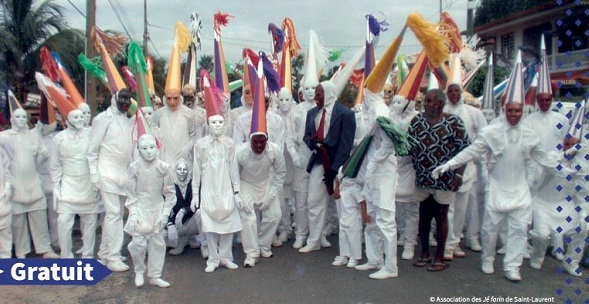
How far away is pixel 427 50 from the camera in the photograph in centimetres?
586

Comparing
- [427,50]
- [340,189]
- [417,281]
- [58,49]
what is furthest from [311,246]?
[58,49]

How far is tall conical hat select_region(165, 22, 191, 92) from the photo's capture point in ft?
25.3

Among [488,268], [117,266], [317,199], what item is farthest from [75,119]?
[488,268]

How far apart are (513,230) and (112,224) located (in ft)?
14.4

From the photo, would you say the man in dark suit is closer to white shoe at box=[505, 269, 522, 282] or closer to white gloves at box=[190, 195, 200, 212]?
white gloves at box=[190, 195, 200, 212]

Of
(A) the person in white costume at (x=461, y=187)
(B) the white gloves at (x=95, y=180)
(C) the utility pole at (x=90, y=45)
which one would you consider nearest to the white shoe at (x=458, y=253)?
(A) the person in white costume at (x=461, y=187)

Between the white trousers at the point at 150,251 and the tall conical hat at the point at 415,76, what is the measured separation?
3.19 metres

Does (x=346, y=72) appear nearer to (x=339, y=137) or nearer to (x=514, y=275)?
(x=339, y=137)

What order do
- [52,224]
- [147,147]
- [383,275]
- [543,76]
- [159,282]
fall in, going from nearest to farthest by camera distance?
[147,147] < [159,282] < [383,275] < [543,76] < [52,224]

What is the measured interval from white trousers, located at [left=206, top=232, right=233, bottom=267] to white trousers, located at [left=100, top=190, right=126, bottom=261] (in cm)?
104

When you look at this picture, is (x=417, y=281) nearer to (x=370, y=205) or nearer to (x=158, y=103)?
(x=370, y=205)

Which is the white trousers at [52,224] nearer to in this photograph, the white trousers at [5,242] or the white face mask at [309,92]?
the white trousers at [5,242]

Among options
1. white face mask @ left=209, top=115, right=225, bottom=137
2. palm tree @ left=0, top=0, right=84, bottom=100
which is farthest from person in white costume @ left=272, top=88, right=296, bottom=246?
palm tree @ left=0, top=0, right=84, bottom=100

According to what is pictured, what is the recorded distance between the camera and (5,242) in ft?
22.1
